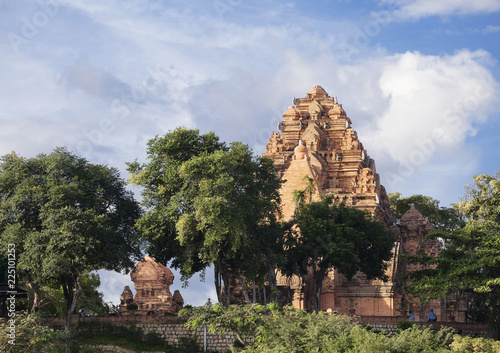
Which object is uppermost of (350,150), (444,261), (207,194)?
(350,150)

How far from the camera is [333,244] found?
42438 mm

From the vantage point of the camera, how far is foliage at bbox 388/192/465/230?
68.8m

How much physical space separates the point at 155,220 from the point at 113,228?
11.8ft

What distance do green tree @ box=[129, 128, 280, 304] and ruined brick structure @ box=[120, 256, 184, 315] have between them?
896mm

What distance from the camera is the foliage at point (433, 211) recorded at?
68750 mm

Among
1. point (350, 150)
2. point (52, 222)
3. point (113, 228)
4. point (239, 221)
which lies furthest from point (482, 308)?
point (52, 222)

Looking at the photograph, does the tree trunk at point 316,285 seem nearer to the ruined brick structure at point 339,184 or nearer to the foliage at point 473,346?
the ruined brick structure at point 339,184

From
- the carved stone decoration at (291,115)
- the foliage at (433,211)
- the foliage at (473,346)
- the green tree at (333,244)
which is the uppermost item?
the carved stone decoration at (291,115)

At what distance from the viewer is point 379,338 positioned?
28312 mm

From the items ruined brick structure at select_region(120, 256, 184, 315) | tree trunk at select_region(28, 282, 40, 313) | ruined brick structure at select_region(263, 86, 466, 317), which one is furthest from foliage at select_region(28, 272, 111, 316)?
ruined brick structure at select_region(263, 86, 466, 317)

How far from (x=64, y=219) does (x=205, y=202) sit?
7.02 meters

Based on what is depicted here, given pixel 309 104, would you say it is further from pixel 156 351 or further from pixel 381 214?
pixel 156 351

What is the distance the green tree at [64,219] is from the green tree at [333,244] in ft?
28.1

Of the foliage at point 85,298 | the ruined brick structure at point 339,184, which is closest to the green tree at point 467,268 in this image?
the ruined brick structure at point 339,184
